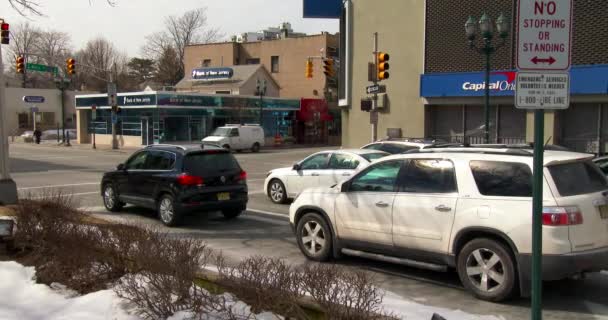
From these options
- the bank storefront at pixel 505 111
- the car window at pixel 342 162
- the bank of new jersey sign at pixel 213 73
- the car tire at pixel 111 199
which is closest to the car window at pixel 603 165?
the car window at pixel 342 162

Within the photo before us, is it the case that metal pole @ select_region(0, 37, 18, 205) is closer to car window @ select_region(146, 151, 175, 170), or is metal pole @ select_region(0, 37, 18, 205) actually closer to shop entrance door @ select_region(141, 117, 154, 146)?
car window @ select_region(146, 151, 175, 170)

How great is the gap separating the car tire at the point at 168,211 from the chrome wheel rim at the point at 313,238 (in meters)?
3.64

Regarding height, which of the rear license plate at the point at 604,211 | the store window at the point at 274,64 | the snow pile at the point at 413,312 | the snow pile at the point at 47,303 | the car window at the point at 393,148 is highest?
the store window at the point at 274,64

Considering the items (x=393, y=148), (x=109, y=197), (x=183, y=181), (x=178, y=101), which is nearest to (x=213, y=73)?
(x=178, y=101)

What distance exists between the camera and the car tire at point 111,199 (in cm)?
1327

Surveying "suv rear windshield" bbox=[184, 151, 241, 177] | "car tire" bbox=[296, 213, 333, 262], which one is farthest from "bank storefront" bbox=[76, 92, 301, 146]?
"car tire" bbox=[296, 213, 333, 262]

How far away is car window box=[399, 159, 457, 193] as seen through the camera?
706 cm

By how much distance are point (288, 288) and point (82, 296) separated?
7.68 ft

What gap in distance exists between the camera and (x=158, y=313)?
4.88 meters

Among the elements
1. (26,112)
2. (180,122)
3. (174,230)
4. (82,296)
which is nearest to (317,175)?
(174,230)

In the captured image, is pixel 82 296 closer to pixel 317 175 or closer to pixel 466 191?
pixel 466 191

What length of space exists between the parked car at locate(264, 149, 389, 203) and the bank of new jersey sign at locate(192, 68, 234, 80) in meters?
46.2

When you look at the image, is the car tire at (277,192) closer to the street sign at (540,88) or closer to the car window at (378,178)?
the car window at (378,178)

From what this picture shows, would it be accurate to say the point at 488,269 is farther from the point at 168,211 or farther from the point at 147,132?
the point at 147,132
